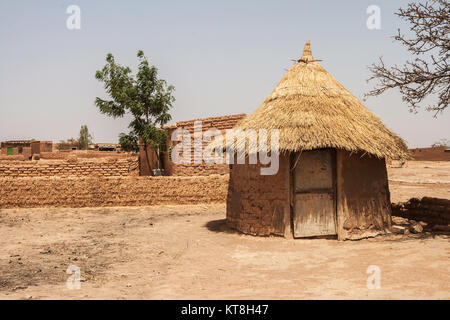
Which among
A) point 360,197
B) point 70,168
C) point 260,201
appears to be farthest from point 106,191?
point 360,197

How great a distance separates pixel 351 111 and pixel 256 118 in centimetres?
208

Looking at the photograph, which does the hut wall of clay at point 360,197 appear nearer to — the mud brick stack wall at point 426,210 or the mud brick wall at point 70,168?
the mud brick stack wall at point 426,210

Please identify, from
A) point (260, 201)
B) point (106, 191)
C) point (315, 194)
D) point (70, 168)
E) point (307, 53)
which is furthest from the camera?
point (70, 168)

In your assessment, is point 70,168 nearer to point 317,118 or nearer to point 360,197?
point 317,118

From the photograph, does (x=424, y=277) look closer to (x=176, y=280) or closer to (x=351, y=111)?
(x=176, y=280)

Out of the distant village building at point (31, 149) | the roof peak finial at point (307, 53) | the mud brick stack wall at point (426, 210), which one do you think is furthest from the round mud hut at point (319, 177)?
the distant village building at point (31, 149)

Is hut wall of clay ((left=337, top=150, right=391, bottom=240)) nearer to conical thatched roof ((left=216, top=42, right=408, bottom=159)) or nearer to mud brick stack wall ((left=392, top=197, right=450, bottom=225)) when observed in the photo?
conical thatched roof ((left=216, top=42, right=408, bottom=159))

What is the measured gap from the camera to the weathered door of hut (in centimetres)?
890

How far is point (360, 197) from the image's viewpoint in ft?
29.6

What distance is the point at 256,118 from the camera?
32.0 feet

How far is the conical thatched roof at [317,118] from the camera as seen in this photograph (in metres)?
8.56

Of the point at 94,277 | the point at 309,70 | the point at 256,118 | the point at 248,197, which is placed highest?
the point at 309,70

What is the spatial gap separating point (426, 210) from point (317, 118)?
157 inches
